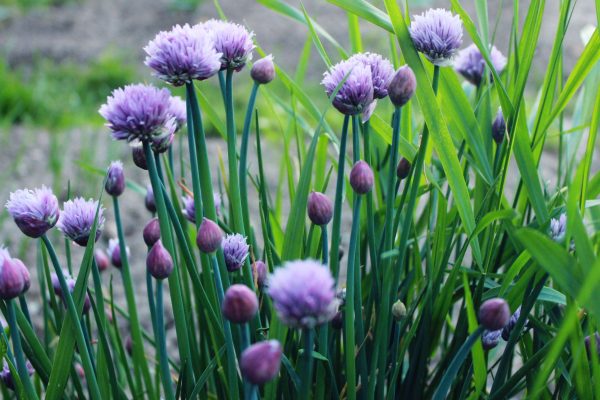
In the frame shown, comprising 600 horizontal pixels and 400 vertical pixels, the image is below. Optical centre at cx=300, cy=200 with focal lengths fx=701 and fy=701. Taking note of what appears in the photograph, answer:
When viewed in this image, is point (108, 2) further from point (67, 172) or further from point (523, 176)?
point (523, 176)

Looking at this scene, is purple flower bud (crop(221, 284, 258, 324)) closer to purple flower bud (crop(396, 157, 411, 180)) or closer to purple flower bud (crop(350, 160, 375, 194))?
purple flower bud (crop(350, 160, 375, 194))

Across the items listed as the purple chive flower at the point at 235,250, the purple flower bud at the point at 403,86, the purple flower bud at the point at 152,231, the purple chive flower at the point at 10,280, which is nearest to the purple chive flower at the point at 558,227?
the purple flower bud at the point at 403,86

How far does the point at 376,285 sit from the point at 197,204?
0.22 metres

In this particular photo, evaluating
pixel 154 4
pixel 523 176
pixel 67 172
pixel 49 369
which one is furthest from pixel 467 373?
pixel 154 4

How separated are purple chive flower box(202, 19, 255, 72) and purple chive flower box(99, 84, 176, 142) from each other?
4.2 inches

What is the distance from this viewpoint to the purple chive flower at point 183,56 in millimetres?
650

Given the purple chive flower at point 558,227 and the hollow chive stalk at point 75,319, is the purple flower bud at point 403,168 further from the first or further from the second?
the hollow chive stalk at point 75,319

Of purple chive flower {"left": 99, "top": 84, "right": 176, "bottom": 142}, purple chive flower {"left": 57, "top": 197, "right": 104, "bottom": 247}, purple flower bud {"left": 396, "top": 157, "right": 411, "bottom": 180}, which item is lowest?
purple chive flower {"left": 57, "top": 197, "right": 104, "bottom": 247}

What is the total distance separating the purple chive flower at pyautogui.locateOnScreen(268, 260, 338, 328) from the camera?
0.47 meters

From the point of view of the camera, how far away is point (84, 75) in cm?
293

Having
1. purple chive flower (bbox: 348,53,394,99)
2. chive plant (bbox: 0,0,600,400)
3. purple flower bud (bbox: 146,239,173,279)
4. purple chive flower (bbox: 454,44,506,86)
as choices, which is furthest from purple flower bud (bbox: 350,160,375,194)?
purple chive flower (bbox: 454,44,506,86)

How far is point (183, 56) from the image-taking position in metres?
0.65

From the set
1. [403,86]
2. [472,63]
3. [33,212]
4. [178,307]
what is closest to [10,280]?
[33,212]

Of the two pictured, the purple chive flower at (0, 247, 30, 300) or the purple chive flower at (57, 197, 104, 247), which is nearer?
the purple chive flower at (0, 247, 30, 300)
